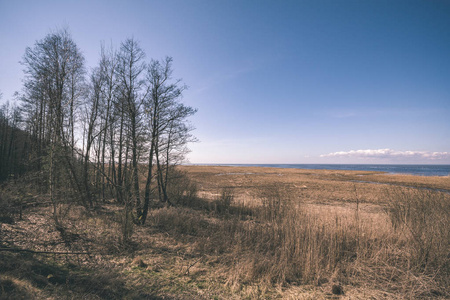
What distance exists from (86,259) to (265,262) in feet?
15.2

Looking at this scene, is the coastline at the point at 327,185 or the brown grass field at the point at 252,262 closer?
the brown grass field at the point at 252,262

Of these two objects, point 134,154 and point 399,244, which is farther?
point 134,154

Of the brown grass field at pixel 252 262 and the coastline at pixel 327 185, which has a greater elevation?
the brown grass field at pixel 252 262

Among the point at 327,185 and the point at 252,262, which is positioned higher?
the point at 252,262

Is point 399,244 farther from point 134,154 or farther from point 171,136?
point 171,136

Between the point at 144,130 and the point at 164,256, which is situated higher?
the point at 144,130

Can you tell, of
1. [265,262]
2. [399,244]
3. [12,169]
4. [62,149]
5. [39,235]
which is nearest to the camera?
[265,262]

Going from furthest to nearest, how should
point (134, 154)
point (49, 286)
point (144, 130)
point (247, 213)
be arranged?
point (247, 213) < point (144, 130) < point (134, 154) < point (49, 286)

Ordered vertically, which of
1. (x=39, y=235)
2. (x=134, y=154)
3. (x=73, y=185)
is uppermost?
(x=134, y=154)

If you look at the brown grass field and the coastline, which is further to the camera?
the coastline

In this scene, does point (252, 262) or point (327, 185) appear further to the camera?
point (327, 185)

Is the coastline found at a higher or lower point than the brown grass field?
lower

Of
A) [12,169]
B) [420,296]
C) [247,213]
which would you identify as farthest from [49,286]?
[12,169]

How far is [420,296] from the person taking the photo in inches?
129
